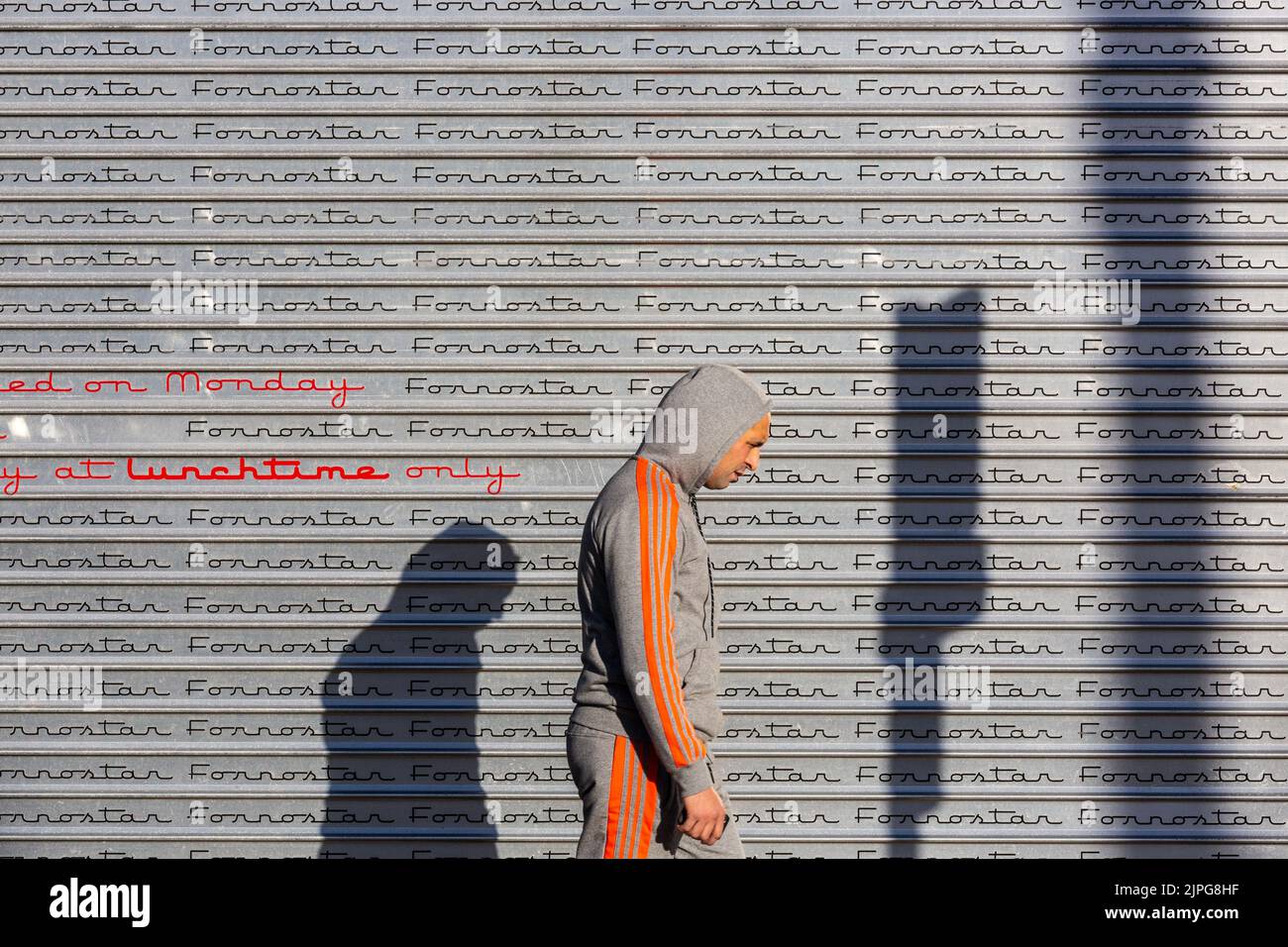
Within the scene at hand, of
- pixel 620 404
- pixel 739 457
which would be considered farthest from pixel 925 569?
pixel 739 457

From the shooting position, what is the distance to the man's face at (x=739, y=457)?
3676 millimetres

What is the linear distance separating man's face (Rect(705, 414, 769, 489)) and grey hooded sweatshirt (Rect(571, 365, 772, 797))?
23mm

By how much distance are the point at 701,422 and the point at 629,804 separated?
3.43 ft

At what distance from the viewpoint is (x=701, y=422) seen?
3627 mm

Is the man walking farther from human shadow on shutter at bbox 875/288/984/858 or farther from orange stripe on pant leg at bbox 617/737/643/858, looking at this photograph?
human shadow on shutter at bbox 875/288/984/858

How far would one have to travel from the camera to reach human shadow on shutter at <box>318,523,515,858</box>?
5234 mm

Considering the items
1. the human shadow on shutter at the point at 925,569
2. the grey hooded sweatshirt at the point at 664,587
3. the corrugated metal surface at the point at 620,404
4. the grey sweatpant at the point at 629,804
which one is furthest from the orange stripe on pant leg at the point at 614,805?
the human shadow on shutter at the point at 925,569

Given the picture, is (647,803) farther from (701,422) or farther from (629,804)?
(701,422)

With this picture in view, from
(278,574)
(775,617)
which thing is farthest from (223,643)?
(775,617)

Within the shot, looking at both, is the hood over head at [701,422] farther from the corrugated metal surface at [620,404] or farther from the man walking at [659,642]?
the corrugated metal surface at [620,404]

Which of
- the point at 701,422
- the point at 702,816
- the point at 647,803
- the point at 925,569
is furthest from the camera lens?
the point at 925,569

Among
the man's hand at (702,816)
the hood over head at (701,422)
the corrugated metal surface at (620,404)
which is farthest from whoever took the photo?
the corrugated metal surface at (620,404)

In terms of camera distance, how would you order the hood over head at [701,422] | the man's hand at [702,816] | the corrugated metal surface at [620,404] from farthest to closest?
the corrugated metal surface at [620,404], the hood over head at [701,422], the man's hand at [702,816]

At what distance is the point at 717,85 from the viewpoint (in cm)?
521
